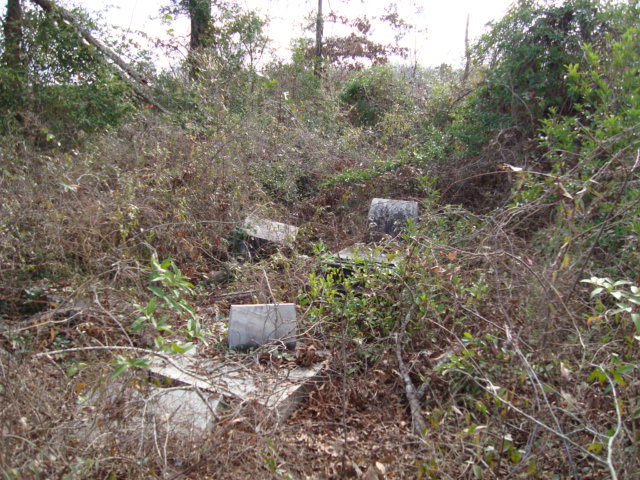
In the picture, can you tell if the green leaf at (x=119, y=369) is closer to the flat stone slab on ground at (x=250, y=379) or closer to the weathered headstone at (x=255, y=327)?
the flat stone slab on ground at (x=250, y=379)

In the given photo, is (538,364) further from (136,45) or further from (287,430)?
(136,45)

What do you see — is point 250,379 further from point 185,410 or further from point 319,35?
point 319,35

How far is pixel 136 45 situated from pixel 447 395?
391 inches

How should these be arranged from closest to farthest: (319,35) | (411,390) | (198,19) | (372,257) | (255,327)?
(411,390) < (255,327) < (372,257) < (198,19) < (319,35)

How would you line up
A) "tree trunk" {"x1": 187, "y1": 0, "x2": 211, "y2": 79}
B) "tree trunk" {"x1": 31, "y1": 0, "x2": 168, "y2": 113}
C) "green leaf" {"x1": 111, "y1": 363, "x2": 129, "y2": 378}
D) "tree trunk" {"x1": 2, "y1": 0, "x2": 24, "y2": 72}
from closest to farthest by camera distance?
"green leaf" {"x1": 111, "y1": 363, "x2": 129, "y2": 378} < "tree trunk" {"x1": 2, "y1": 0, "x2": 24, "y2": 72} < "tree trunk" {"x1": 31, "y1": 0, "x2": 168, "y2": 113} < "tree trunk" {"x1": 187, "y1": 0, "x2": 211, "y2": 79}

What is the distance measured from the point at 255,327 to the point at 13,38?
27.3 feet

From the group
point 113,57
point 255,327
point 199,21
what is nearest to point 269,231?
point 255,327

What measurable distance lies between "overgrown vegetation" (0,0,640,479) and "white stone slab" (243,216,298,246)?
0.23 meters

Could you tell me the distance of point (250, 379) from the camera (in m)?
3.32

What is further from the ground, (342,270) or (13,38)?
(13,38)

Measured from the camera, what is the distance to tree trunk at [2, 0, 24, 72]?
28.3 feet

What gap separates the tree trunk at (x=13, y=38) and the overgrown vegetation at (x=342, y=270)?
0.39ft

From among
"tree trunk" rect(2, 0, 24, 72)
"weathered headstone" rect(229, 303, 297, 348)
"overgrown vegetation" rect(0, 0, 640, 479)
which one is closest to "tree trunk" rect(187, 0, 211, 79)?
"overgrown vegetation" rect(0, 0, 640, 479)

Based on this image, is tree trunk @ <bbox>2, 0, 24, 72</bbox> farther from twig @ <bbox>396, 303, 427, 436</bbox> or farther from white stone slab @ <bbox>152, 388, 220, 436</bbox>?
twig @ <bbox>396, 303, 427, 436</bbox>
